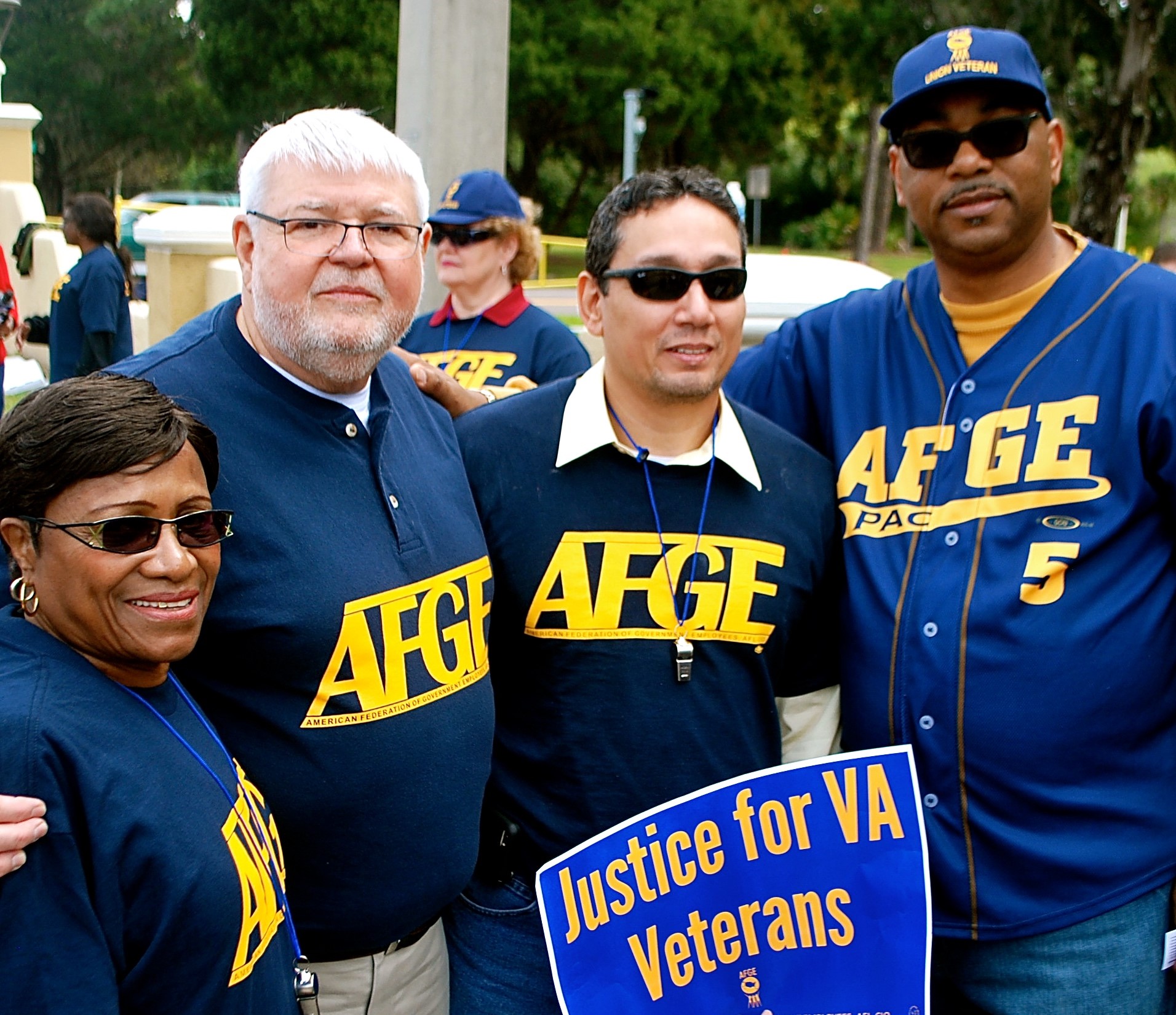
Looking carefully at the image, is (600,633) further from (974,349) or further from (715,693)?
A: (974,349)

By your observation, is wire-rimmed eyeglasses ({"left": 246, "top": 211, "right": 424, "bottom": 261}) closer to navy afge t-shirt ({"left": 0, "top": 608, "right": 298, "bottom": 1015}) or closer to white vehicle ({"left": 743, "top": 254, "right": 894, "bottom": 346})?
navy afge t-shirt ({"left": 0, "top": 608, "right": 298, "bottom": 1015})

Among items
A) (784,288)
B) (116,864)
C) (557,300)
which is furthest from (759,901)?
(557,300)

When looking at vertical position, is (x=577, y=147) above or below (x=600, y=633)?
above

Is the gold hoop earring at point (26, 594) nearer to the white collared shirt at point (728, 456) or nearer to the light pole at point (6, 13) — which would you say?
the white collared shirt at point (728, 456)

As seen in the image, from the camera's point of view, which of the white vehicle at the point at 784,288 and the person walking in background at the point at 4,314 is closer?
the white vehicle at the point at 784,288

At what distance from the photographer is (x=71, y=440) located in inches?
68.9

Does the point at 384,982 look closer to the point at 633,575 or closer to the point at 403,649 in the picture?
the point at 403,649

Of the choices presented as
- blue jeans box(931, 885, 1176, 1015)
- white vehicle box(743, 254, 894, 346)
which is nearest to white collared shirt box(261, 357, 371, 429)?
blue jeans box(931, 885, 1176, 1015)

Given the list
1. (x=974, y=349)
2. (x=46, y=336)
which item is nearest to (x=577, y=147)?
(x=46, y=336)

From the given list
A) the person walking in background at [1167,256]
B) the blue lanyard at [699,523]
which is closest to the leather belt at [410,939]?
the blue lanyard at [699,523]

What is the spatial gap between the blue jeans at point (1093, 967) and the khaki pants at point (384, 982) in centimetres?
116

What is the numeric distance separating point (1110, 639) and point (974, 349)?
0.71 m

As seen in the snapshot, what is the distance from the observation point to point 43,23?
48156 mm

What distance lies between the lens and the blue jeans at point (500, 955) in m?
2.66
